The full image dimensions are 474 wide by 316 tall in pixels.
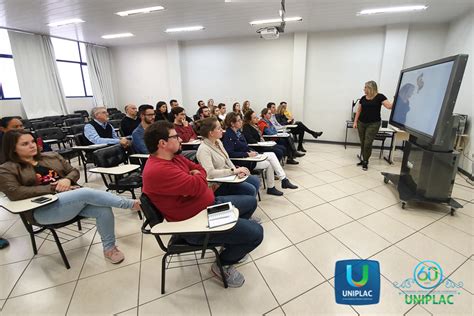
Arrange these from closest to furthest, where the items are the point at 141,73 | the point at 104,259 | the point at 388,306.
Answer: the point at 388,306
the point at 104,259
the point at 141,73

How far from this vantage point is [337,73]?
20.4ft

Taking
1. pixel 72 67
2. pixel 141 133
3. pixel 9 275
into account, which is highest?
pixel 72 67

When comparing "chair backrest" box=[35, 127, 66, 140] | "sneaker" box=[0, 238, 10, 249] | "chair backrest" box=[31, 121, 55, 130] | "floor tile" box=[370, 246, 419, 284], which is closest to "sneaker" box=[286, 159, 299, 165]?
"floor tile" box=[370, 246, 419, 284]

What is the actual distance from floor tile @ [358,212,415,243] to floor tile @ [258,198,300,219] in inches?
31.9

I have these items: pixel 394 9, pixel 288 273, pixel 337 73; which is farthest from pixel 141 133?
pixel 337 73

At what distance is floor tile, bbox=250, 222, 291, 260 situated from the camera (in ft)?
7.02

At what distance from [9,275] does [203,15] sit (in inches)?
199

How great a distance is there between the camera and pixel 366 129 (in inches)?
171

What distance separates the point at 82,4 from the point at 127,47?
430cm

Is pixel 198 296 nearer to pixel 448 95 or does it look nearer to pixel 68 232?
pixel 68 232

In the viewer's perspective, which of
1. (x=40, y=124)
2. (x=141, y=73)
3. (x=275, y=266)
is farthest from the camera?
(x=141, y=73)

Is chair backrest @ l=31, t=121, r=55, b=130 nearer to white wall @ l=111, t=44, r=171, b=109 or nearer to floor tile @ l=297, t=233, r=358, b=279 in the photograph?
white wall @ l=111, t=44, r=171, b=109

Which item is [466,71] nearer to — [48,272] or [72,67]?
[48,272]

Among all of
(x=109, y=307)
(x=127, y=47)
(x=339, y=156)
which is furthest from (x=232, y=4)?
(x=127, y=47)
